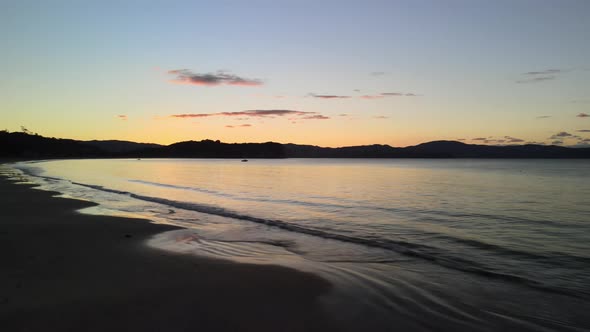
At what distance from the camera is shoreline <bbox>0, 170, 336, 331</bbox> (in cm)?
515

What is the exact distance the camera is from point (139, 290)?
644 cm

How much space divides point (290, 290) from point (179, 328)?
2.35 meters

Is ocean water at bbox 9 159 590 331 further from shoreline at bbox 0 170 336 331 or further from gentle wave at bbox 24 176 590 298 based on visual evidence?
shoreline at bbox 0 170 336 331

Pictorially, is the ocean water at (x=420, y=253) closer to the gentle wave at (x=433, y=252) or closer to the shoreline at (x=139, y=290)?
the gentle wave at (x=433, y=252)

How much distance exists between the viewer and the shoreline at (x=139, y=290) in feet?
16.9

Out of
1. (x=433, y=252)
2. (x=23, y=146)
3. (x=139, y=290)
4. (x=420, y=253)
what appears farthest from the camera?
(x=23, y=146)

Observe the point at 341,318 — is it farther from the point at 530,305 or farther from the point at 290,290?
the point at 530,305

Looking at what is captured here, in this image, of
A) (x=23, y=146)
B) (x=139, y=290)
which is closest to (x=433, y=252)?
(x=139, y=290)

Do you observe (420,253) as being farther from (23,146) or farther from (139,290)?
(23,146)

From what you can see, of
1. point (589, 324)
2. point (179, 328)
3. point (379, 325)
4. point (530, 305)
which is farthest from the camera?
point (530, 305)

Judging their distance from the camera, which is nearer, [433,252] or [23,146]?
[433,252]

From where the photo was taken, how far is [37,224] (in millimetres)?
13391

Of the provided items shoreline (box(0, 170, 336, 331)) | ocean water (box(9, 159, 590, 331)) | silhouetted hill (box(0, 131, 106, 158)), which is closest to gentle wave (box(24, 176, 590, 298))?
ocean water (box(9, 159, 590, 331))

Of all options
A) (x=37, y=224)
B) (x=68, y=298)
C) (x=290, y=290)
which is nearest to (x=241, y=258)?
(x=290, y=290)
